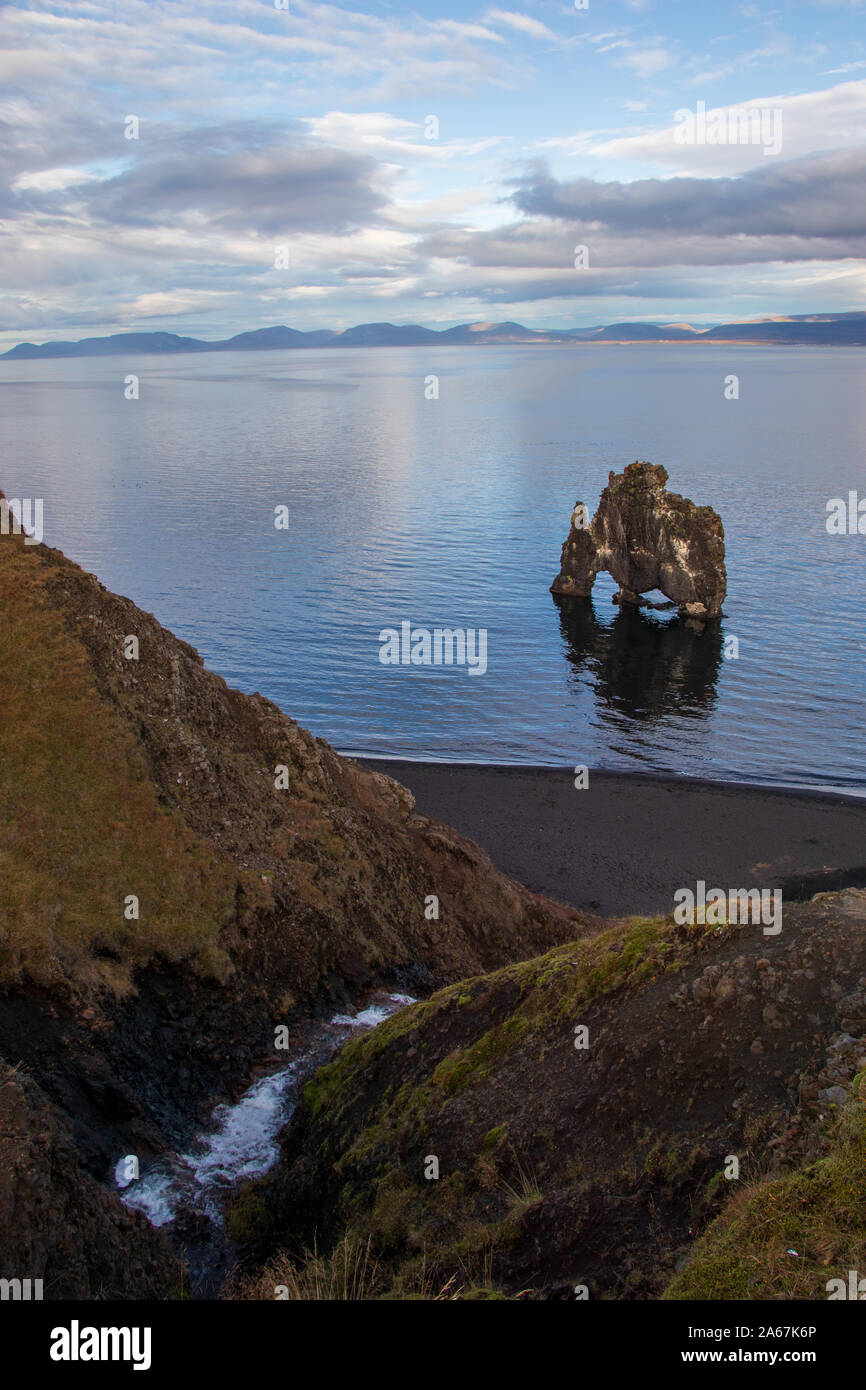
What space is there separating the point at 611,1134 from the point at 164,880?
1277cm

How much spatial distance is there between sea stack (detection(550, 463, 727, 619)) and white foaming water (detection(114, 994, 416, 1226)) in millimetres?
63283

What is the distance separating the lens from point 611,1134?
13352mm

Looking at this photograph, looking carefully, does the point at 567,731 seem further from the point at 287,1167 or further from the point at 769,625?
the point at 287,1167

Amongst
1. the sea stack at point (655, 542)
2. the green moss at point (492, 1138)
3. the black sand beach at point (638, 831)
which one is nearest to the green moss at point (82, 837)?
the green moss at point (492, 1138)

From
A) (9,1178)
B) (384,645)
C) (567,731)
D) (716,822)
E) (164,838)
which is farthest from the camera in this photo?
(384,645)

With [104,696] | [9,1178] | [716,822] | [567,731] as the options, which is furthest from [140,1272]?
[567,731]

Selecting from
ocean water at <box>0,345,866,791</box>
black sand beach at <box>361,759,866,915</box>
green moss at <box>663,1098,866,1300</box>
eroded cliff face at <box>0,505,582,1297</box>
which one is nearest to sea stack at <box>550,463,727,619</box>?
ocean water at <box>0,345,866,791</box>

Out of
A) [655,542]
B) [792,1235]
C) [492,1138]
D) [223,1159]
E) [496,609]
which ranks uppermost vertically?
[655,542]

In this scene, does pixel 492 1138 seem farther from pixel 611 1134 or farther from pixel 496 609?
pixel 496 609

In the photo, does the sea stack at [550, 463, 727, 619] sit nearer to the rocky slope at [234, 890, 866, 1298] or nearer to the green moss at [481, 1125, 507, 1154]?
the rocky slope at [234, 890, 866, 1298]

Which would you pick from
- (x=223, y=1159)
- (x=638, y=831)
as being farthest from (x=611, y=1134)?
(x=638, y=831)

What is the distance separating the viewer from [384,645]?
73188 mm

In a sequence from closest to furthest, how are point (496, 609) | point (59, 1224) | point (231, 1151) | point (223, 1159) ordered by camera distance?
point (59, 1224) → point (223, 1159) → point (231, 1151) → point (496, 609)

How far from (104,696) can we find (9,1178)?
13438 mm
